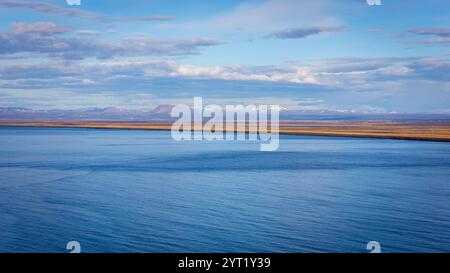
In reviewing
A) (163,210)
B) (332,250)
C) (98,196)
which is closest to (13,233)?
(163,210)

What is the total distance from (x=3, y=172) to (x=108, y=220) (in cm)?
1326

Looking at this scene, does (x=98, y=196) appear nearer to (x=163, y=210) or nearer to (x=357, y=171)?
(x=163, y=210)

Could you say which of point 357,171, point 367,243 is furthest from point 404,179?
point 367,243

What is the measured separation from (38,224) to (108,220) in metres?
1.67

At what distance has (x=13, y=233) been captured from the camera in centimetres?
1201

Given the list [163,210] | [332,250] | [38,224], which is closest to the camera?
[332,250]

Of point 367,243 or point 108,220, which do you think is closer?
point 367,243

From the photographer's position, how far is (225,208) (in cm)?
1487

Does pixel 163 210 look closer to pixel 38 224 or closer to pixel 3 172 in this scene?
pixel 38 224

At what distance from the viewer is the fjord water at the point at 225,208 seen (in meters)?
11.2

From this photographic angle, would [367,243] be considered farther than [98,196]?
No

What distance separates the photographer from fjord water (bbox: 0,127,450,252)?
1124 centimetres

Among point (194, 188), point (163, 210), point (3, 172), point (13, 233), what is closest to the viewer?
point (13, 233)
